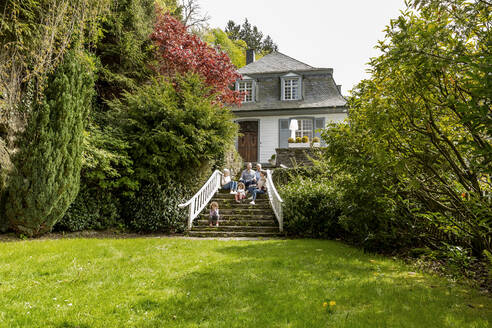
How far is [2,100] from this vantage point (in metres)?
6.43

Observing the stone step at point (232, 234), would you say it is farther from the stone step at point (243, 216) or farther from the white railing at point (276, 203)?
the stone step at point (243, 216)

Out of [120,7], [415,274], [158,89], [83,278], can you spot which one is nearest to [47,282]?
[83,278]

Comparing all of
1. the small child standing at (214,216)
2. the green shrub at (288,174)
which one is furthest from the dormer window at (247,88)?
the small child standing at (214,216)

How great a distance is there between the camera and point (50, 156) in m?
7.46

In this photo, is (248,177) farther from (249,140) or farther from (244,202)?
(249,140)

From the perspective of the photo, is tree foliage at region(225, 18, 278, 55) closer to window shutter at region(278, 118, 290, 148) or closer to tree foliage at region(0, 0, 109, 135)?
window shutter at region(278, 118, 290, 148)

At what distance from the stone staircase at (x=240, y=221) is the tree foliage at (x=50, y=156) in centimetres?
364

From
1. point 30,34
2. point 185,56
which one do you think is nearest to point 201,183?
point 185,56

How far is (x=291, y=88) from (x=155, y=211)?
12602mm

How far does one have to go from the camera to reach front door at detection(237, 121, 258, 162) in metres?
19.0

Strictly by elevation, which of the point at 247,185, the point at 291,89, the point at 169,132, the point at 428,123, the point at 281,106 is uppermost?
the point at 291,89

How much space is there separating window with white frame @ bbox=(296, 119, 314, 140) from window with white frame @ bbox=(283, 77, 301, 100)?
1.66 metres

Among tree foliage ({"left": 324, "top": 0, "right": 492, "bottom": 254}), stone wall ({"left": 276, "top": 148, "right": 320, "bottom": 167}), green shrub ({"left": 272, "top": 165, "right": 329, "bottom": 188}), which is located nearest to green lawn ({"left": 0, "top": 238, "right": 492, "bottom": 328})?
tree foliage ({"left": 324, "top": 0, "right": 492, "bottom": 254})

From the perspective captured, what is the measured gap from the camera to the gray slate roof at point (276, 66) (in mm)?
20186
